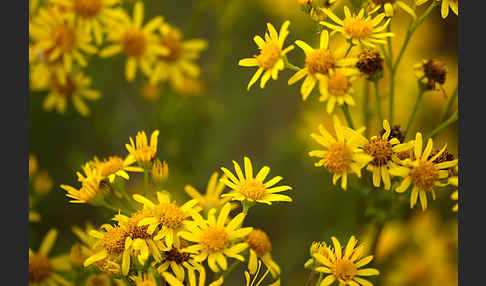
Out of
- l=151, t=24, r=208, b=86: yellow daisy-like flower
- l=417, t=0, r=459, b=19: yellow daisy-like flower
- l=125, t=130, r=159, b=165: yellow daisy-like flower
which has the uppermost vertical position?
l=151, t=24, r=208, b=86: yellow daisy-like flower

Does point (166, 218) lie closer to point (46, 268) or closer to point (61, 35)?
point (46, 268)

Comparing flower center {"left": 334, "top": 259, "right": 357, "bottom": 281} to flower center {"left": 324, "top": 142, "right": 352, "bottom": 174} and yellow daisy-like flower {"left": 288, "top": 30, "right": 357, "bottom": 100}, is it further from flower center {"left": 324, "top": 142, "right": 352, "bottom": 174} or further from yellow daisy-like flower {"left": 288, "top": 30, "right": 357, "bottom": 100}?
yellow daisy-like flower {"left": 288, "top": 30, "right": 357, "bottom": 100}

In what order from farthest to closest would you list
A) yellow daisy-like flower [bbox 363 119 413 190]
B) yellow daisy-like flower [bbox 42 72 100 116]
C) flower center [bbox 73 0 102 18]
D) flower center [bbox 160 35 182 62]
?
1. flower center [bbox 160 35 182 62]
2. yellow daisy-like flower [bbox 42 72 100 116]
3. flower center [bbox 73 0 102 18]
4. yellow daisy-like flower [bbox 363 119 413 190]

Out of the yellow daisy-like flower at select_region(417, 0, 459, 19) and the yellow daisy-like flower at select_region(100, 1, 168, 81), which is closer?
the yellow daisy-like flower at select_region(417, 0, 459, 19)

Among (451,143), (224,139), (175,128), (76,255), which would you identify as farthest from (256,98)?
(76,255)

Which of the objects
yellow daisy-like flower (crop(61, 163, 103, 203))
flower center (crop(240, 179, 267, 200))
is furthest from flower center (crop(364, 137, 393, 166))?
yellow daisy-like flower (crop(61, 163, 103, 203))

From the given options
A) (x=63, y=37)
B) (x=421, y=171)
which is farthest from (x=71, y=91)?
(x=421, y=171)
